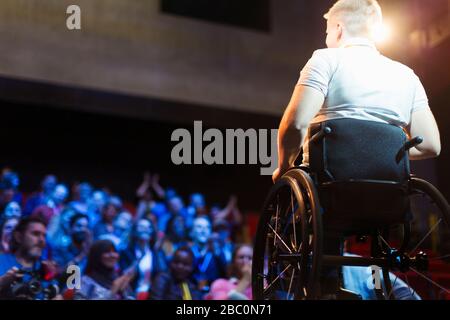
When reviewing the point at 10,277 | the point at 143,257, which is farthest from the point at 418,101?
the point at 143,257

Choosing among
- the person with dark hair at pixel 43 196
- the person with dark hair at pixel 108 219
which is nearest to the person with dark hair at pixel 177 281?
the person with dark hair at pixel 108 219

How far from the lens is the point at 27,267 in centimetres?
300

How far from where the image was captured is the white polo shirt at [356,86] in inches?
69.6

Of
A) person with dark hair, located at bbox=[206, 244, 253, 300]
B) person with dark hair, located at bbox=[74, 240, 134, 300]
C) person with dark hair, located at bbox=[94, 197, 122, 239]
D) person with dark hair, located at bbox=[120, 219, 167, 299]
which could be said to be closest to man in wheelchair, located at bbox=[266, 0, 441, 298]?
person with dark hair, located at bbox=[206, 244, 253, 300]

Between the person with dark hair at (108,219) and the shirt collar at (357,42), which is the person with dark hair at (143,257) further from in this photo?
the shirt collar at (357,42)

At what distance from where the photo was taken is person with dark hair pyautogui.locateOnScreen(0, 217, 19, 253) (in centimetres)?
362

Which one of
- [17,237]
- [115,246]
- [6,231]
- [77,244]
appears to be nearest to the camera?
[17,237]

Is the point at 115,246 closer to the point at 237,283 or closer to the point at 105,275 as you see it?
Result: the point at 105,275

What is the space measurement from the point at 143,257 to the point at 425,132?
3.36 meters

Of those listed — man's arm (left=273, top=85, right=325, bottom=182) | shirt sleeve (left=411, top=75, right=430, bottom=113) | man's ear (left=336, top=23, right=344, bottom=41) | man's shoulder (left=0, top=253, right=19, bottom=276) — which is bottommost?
man's shoulder (left=0, top=253, right=19, bottom=276)

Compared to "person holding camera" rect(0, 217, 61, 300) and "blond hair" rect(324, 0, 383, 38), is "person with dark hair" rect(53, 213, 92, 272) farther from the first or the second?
"blond hair" rect(324, 0, 383, 38)

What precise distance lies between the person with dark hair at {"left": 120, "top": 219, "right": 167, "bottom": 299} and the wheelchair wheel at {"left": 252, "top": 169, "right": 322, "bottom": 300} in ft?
8.13

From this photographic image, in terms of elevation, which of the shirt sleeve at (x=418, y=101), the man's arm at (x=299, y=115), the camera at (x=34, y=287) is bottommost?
the camera at (x=34, y=287)

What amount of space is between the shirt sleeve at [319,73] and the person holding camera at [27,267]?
6.01 ft
